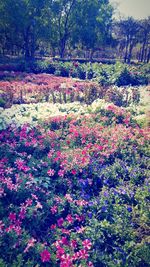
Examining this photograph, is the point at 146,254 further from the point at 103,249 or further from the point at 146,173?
the point at 146,173

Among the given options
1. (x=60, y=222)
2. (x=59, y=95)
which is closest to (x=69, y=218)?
(x=60, y=222)

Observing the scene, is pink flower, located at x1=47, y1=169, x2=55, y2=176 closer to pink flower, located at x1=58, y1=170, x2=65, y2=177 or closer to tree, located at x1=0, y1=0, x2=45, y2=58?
pink flower, located at x1=58, y1=170, x2=65, y2=177

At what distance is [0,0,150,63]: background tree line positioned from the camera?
28.8 metres

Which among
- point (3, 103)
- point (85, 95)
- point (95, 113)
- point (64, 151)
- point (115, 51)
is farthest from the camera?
point (115, 51)

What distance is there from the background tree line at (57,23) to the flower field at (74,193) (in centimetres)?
2474

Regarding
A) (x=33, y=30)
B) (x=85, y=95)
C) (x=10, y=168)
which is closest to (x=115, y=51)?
(x=33, y=30)

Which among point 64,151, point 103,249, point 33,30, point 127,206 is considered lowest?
point 103,249

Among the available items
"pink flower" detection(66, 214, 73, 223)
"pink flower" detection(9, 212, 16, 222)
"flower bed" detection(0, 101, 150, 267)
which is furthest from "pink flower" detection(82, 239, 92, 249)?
"pink flower" detection(9, 212, 16, 222)

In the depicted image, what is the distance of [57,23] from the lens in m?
35.8

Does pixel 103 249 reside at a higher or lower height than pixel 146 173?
lower

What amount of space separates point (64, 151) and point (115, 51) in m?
50.1

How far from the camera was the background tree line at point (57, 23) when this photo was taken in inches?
1133

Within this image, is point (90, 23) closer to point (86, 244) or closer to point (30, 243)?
point (86, 244)

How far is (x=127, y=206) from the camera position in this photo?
4.48 m
